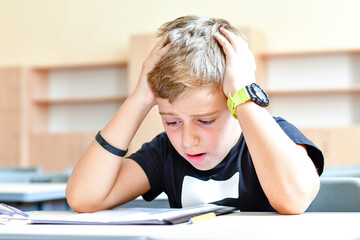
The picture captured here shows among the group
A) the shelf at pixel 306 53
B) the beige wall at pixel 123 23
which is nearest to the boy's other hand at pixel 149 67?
the shelf at pixel 306 53

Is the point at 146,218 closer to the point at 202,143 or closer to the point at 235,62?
the point at 202,143

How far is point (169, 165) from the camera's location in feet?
5.18

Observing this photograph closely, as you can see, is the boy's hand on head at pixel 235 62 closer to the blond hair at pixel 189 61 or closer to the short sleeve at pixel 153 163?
the blond hair at pixel 189 61

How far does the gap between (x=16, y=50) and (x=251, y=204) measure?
711 centimetres

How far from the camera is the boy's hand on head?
4.42ft

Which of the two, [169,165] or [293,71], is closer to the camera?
[169,165]

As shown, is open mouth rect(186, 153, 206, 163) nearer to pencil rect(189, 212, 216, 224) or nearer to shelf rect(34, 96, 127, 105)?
pencil rect(189, 212, 216, 224)

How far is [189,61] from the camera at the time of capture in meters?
1.34

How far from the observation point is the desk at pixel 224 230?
941mm

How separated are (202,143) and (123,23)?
6414mm

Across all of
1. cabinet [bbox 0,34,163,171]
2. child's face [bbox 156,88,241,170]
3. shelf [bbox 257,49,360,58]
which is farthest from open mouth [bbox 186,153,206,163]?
cabinet [bbox 0,34,163,171]

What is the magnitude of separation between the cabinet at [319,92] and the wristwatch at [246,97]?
209 inches
